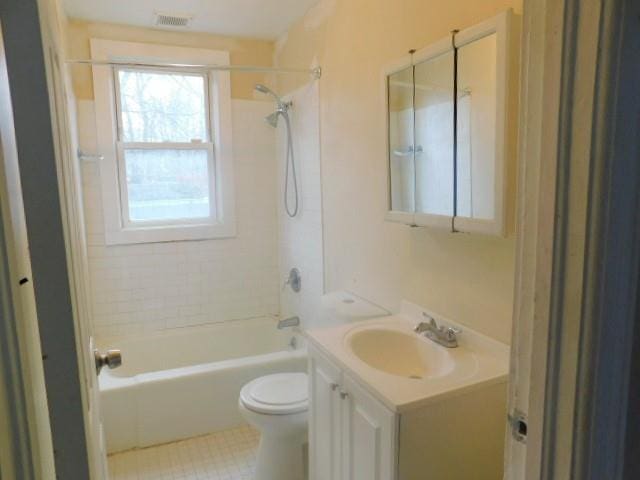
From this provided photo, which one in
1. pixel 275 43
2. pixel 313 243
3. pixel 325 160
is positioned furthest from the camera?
pixel 275 43

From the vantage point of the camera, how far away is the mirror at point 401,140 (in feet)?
5.84

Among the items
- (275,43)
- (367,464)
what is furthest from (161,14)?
(367,464)

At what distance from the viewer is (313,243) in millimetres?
2906

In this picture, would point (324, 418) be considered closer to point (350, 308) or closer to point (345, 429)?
point (345, 429)

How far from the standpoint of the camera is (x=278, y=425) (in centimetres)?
202

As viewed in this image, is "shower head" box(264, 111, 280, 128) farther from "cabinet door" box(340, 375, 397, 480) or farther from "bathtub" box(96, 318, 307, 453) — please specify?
"cabinet door" box(340, 375, 397, 480)

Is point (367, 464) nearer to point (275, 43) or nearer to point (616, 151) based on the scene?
point (616, 151)

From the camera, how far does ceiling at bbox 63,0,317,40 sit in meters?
2.63

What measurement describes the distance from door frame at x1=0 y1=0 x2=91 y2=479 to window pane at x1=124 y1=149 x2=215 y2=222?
2.70 m

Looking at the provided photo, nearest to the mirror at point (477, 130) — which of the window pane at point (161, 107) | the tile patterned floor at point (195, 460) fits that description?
the tile patterned floor at point (195, 460)

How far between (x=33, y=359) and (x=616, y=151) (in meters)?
0.80

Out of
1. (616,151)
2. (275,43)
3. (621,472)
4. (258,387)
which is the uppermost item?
(275,43)

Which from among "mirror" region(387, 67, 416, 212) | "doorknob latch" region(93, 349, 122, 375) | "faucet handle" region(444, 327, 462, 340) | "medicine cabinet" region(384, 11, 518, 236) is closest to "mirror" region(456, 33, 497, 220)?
"medicine cabinet" region(384, 11, 518, 236)

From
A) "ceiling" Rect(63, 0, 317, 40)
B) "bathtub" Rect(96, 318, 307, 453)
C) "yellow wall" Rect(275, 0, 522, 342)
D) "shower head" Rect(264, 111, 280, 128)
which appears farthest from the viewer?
"shower head" Rect(264, 111, 280, 128)
